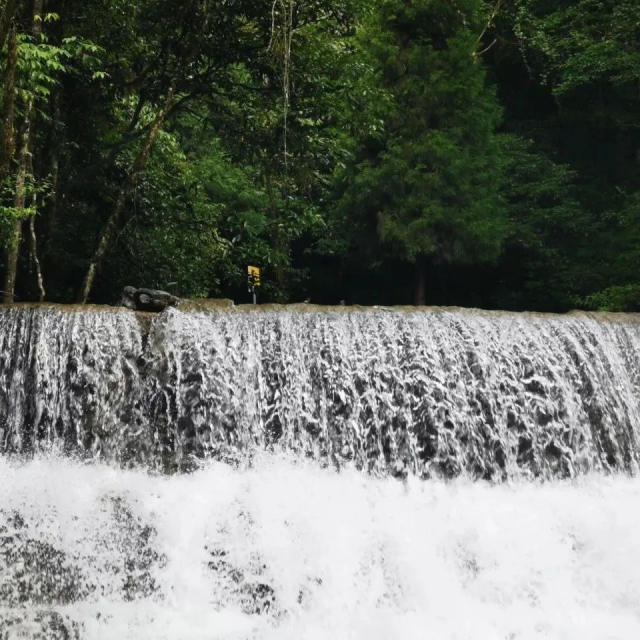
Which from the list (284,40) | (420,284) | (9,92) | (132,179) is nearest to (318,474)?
(284,40)

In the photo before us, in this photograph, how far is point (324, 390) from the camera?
716 centimetres

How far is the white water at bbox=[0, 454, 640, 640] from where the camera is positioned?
5516mm

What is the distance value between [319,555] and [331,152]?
22.8 feet

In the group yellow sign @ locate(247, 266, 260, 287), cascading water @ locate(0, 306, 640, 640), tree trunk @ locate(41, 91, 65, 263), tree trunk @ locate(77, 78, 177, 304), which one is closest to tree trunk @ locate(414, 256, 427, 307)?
yellow sign @ locate(247, 266, 260, 287)

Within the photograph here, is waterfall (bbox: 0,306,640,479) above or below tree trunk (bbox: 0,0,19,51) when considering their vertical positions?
below

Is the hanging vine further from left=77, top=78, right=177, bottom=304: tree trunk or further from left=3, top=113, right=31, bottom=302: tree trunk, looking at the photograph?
left=3, top=113, right=31, bottom=302: tree trunk

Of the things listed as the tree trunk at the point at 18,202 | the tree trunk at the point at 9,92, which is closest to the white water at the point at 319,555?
the tree trunk at the point at 9,92

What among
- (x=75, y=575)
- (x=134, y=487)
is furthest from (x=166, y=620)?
(x=134, y=487)

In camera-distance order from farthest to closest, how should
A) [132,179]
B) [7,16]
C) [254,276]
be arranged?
[254,276]
[132,179]
[7,16]

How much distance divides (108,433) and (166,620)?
5.72 ft

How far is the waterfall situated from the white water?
27 cm

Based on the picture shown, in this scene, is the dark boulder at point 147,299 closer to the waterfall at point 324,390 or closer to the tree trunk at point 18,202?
the waterfall at point 324,390

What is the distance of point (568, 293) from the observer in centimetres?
1605

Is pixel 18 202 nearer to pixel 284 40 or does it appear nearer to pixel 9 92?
pixel 9 92
